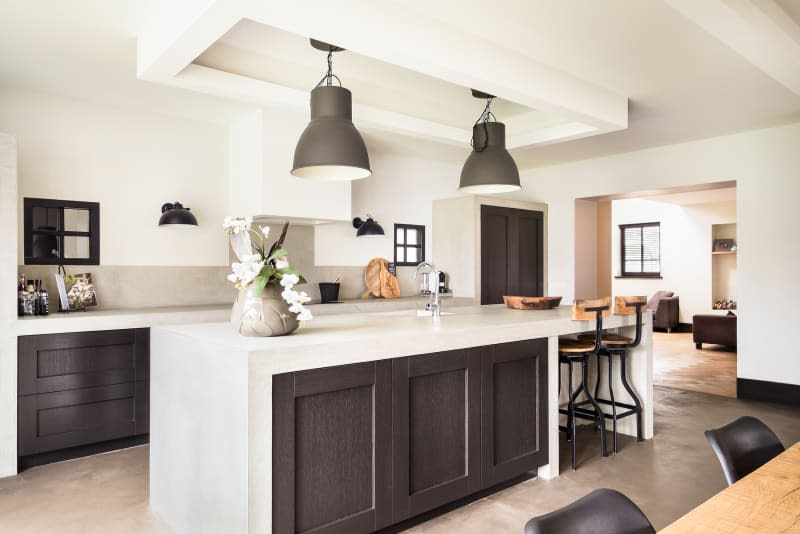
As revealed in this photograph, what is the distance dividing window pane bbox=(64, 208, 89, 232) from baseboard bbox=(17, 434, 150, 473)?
5.83 feet

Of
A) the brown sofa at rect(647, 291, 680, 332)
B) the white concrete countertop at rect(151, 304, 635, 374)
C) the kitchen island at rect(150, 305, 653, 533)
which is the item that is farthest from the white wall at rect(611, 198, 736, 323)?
the kitchen island at rect(150, 305, 653, 533)

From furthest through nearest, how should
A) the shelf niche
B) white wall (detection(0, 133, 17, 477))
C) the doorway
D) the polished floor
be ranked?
the shelf niche → the doorway → the polished floor → white wall (detection(0, 133, 17, 477))

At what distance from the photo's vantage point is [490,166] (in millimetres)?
4031

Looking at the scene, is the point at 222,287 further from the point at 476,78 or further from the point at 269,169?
the point at 476,78

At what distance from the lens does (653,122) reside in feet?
17.6

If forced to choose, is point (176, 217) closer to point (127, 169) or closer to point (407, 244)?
point (127, 169)

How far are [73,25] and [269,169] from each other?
191cm


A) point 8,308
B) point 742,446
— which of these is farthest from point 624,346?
point 8,308

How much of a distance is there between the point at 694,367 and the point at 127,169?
7.37 meters

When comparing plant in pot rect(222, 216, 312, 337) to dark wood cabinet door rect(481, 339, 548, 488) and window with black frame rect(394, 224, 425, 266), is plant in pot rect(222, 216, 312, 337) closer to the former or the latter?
dark wood cabinet door rect(481, 339, 548, 488)

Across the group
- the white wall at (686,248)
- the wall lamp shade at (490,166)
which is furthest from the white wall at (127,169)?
the white wall at (686,248)

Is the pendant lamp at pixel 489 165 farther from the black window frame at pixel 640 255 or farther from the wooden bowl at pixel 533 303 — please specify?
the black window frame at pixel 640 255

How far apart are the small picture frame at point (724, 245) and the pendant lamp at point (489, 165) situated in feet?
28.6

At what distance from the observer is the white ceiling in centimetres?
306
